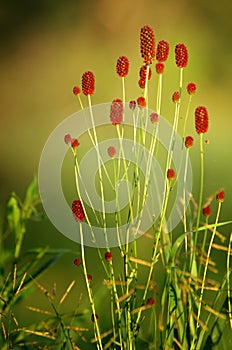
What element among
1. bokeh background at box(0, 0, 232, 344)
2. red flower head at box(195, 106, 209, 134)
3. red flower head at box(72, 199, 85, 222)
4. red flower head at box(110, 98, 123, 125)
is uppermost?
bokeh background at box(0, 0, 232, 344)

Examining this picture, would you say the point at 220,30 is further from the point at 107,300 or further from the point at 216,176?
the point at 107,300

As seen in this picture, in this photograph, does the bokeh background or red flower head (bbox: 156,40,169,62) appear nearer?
red flower head (bbox: 156,40,169,62)

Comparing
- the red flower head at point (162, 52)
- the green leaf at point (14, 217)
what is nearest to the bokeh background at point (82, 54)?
the green leaf at point (14, 217)

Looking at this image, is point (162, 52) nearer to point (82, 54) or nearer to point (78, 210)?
point (78, 210)

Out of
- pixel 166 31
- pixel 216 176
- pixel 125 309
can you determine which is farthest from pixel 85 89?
pixel 166 31

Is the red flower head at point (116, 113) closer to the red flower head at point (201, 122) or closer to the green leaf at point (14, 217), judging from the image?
the red flower head at point (201, 122)

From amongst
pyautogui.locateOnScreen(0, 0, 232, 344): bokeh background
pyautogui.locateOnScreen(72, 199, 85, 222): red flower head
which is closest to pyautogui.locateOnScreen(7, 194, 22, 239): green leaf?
pyautogui.locateOnScreen(72, 199, 85, 222): red flower head

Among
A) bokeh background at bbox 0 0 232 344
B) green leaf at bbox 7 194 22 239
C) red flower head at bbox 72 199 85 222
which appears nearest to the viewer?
red flower head at bbox 72 199 85 222

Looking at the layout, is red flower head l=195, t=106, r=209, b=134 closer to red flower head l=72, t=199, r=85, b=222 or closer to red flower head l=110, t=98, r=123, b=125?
red flower head l=110, t=98, r=123, b=125
